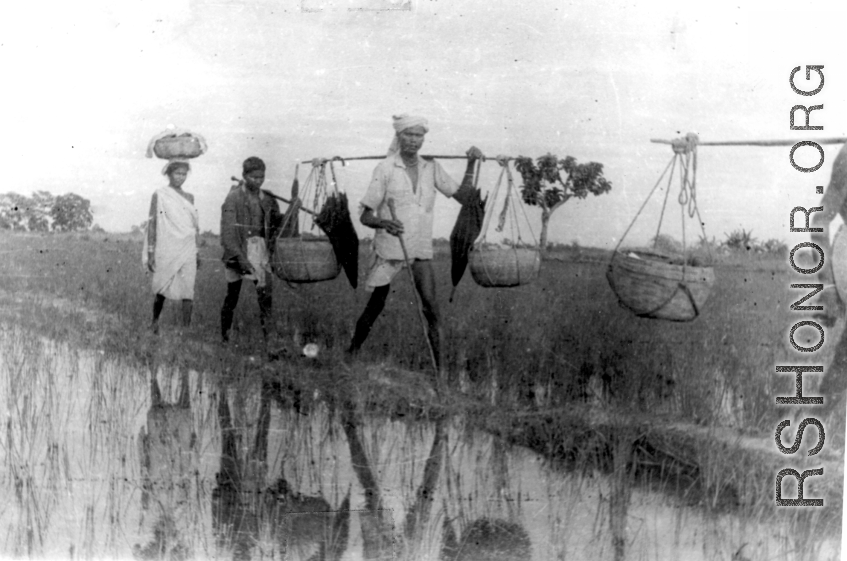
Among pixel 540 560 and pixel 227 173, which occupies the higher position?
pixel 227 173

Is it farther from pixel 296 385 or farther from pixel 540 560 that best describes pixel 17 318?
pixel 540 560

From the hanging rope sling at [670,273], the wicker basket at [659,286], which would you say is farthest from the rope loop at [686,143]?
the wicker basket at [659,286]

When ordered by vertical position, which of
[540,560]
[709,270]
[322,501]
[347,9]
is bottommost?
[540,560]

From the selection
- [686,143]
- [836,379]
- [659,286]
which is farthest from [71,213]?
[836,379]

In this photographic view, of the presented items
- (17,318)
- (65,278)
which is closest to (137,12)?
(65,278)

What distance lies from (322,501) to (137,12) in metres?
2.33

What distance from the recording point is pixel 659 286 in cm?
364

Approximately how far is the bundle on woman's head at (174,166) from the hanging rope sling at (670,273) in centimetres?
195

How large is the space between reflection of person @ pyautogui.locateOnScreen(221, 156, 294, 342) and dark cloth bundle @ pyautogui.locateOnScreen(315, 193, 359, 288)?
21 centimetres

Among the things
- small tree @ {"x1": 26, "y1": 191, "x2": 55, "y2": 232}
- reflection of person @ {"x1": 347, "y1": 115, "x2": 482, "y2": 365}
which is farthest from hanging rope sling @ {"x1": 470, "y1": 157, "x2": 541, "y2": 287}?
small tree @ {"x1": 26, "y1": 191, "x2": 55, "y2": 232}

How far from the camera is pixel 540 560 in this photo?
3.62 metres

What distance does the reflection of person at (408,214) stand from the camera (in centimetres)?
372

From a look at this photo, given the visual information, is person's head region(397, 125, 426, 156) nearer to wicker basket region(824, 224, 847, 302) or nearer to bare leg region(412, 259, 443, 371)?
bare leg region(412, 259, 443, 371)

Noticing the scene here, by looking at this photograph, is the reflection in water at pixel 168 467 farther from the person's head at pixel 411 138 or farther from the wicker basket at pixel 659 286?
the wicker basket at pixel 659 286
